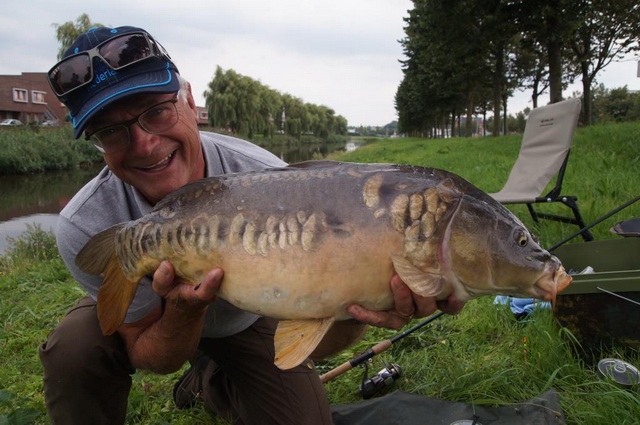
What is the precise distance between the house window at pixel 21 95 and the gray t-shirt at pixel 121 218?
3530 centimetres

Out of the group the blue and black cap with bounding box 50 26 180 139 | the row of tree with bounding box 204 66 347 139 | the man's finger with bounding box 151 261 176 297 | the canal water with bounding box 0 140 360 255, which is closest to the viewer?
the man's finger with bounding box 151 261 176 297

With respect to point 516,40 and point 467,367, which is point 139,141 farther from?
point 516,40

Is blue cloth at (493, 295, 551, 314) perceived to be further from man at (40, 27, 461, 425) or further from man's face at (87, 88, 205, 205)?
man's face at (87, 88, 205, 205)

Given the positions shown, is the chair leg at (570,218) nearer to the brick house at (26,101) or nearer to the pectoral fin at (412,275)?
the pectoral fin at (412,275)

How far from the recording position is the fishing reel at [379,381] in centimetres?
162

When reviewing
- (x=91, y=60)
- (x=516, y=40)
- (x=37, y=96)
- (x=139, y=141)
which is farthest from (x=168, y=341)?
(x=37, y=96)

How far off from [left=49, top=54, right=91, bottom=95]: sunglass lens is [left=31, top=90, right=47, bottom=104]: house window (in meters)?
37.3

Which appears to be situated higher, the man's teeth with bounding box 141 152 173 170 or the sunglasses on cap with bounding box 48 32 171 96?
the sunglasses on cap with bounding box 48 32 171 96

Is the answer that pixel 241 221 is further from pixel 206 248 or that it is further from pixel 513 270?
pixel 513 270

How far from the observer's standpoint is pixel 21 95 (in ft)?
103

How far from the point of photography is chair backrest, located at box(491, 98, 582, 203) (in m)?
2.91

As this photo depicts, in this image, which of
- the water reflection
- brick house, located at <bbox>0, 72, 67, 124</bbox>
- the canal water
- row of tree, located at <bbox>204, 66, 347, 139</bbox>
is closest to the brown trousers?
the canal water

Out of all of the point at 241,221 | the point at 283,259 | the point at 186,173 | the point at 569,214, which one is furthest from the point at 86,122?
the point at 569,214

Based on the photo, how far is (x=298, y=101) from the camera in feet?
141
